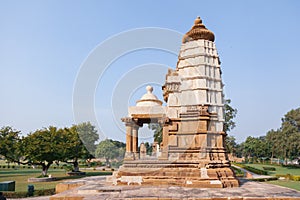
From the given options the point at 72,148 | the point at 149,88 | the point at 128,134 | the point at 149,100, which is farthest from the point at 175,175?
the point at 72,148

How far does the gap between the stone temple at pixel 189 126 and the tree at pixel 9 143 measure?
2251 centimetres

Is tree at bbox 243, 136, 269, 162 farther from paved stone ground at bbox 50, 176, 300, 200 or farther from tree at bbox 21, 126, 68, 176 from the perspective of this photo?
paved stone ground at bbox 50, 176, 300, 200

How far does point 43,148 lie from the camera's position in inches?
1051

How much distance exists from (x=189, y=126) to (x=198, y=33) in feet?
16.8

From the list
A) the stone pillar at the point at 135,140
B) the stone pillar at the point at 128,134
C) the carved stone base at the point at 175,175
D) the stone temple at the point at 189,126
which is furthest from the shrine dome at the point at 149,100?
the carved stone base at the point at 175,175

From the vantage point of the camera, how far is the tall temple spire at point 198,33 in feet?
46.3

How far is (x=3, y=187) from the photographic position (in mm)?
17109

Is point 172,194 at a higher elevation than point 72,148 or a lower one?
lower

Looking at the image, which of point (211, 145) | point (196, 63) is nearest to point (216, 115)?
point (211, 145)

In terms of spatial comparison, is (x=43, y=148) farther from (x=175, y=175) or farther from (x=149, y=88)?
(x=175, y=175)

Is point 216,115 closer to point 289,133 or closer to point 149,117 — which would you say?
point 149,117

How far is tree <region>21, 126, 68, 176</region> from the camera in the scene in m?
26.3

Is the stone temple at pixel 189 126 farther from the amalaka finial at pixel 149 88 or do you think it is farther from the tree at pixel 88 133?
the tree at pixel 88 133

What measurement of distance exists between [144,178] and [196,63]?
637cm
